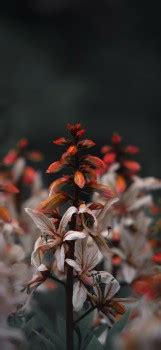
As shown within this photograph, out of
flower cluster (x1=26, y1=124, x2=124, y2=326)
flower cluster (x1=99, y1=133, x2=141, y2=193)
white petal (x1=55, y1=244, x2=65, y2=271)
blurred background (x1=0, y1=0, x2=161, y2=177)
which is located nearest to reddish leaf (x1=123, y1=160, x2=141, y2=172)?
flower cluster (x1=99, y1=133, x2=141, y2=193)

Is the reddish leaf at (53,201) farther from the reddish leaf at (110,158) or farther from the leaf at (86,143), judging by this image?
the reddish leaf at (110,158)

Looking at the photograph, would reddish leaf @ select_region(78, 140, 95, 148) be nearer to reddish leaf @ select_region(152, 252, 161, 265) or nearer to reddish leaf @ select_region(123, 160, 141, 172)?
reddish leaf @ select_region(152, 252, 161, 265)

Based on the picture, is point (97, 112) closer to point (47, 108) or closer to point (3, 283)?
point (47, 108)

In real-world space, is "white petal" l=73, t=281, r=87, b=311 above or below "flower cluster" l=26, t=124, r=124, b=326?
below

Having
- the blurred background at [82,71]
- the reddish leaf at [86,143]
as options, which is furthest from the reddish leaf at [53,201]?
the blurred background at [82,71]

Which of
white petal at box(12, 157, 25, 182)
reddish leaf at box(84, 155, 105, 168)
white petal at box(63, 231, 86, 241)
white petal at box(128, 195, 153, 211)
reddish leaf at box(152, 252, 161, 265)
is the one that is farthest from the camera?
white petal at box(12, 157, 25, 182)

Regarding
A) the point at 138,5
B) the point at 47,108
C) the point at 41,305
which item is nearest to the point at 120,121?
the point at 47,108

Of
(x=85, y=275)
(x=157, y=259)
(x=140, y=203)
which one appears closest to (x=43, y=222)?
(x=85, y=275)
